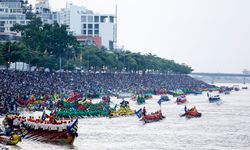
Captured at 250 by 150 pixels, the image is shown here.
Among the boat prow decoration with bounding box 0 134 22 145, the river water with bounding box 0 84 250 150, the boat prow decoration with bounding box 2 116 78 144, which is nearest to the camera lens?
the boat prow decoration with bounding box 0 134 22 145

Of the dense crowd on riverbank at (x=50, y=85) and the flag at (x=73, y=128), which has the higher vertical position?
the dense crowd on riverbank at (x=50, y=85)

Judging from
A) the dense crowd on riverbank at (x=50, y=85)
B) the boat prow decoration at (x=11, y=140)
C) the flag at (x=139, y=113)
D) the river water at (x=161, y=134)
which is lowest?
the river water at (x=161, y=134)

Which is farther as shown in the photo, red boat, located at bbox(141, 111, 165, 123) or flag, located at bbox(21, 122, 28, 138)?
red boat, located at bbox(141, 111, 165, 123)

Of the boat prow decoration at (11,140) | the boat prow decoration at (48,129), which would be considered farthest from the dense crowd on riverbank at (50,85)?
the boat prow decoration at (11,140)

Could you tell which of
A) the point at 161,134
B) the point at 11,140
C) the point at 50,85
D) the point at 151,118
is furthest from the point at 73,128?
the point at 50,85

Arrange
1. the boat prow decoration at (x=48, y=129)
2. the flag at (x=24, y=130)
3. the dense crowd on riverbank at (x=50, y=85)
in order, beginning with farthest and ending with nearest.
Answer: the dense crowd on riverbank at (x=50, y=85) < the flag at (x=24, y=130) < the boat prow decoration at (x=48, y=129)

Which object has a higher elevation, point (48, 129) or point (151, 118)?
point (48, 129)

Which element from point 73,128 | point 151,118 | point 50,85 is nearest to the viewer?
point 73,128

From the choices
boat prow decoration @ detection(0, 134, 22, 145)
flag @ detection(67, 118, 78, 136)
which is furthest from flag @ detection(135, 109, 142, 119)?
boat prow decoration @ detection(0, 134, 22, 145)

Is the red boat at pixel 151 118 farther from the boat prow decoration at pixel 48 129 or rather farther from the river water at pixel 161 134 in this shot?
the boat prow decoration at pixel 48 129

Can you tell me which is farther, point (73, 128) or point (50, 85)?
point (50, 85)

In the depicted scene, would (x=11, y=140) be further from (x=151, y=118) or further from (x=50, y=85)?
(x=50, y=85)

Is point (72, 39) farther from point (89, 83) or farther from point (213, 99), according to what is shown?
point (213, 99)

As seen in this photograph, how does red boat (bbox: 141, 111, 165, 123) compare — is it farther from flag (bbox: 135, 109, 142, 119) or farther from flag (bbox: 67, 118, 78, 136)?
flag (bbox: 67, 118, 78, 136)
